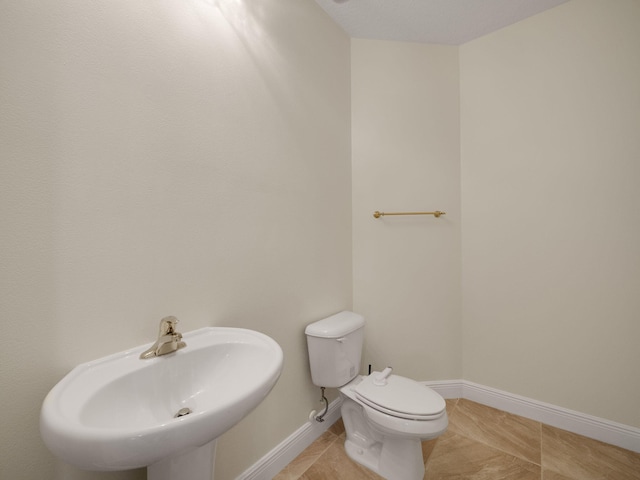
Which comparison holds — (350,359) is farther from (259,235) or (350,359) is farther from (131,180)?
(131,180)

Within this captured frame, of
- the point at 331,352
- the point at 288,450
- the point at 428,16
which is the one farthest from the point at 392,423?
the point at 428,16

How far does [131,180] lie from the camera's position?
87cm

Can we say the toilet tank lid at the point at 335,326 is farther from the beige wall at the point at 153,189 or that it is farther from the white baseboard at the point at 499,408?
the white baseboard at the point at 499,408

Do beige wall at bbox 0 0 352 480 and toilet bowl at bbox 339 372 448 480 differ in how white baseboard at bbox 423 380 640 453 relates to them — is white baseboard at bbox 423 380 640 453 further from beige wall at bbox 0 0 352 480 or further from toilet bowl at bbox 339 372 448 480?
beige wall at bbox 0 0 352 480

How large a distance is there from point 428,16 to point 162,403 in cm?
235

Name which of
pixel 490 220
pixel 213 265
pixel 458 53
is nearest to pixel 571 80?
pixel 458 53

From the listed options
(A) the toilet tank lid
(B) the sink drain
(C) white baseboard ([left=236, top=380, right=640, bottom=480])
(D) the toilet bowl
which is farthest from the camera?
(A) the toilet tank lid

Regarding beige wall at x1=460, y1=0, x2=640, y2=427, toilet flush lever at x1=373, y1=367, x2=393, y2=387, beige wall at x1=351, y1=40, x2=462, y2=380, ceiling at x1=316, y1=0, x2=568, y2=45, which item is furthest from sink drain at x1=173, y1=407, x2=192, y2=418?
ceiling at x1=316, y1=0, x2=568, y2=45

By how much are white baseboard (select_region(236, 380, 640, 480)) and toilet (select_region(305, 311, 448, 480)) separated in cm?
24

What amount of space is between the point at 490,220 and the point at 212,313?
1.81 metres

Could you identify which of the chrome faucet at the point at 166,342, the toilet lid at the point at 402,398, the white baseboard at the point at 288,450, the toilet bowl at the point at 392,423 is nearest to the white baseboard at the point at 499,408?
the white baseboard at the point at 288,450

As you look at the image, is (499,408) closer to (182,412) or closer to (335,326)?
(335,326)

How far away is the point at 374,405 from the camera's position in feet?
4.16

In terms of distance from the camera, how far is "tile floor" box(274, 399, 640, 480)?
4.34 ft
